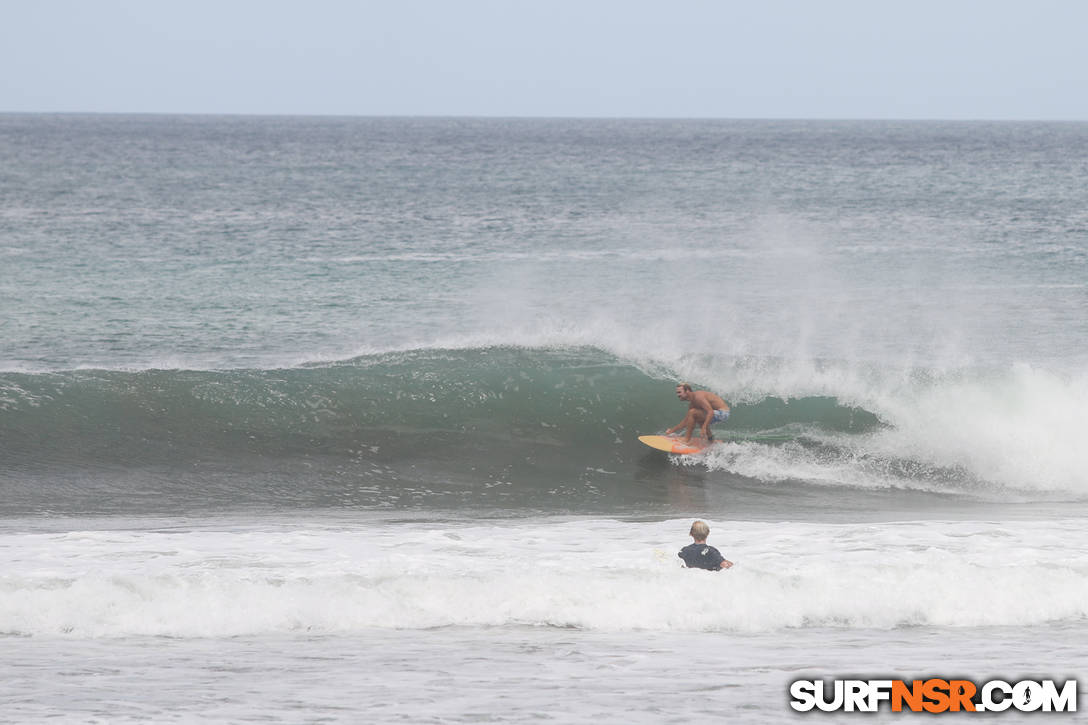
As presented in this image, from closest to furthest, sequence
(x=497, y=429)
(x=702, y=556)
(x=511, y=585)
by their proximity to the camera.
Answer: (x=511, y=585)
(x=702, y=556)
(x=497, y=429)

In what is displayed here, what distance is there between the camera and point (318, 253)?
35.1 metres

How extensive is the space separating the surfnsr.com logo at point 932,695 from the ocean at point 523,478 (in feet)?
0.50

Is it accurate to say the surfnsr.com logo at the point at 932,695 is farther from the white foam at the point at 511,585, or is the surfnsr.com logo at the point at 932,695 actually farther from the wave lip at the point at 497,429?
the wave lip at the point at 497,429

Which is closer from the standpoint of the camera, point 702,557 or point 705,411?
point 702,557

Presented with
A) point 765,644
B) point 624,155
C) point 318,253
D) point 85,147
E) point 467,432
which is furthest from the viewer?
point 85,147

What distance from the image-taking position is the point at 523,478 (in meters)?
15.0

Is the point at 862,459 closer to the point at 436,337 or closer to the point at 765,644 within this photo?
the point at 765,644

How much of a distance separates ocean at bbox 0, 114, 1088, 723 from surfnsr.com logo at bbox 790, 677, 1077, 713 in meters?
0.15

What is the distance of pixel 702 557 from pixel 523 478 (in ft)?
17.6

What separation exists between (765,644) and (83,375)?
12.9 meters

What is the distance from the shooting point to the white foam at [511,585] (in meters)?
9.23

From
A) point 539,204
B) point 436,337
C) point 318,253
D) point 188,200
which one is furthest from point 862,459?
point 188,200

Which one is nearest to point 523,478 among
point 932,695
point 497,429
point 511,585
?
point 497,429

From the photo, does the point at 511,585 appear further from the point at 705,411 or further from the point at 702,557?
the point at 705,411
